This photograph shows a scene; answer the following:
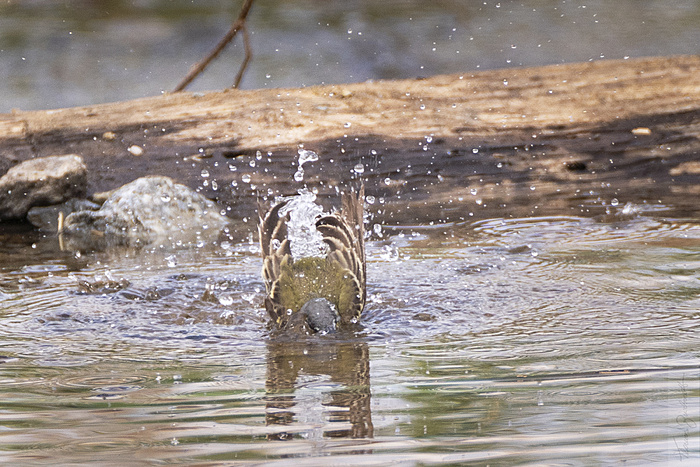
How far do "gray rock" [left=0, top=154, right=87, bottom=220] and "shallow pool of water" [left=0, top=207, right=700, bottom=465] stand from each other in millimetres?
930

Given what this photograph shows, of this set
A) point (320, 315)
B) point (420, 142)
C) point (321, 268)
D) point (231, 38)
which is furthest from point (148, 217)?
point (320, 315)

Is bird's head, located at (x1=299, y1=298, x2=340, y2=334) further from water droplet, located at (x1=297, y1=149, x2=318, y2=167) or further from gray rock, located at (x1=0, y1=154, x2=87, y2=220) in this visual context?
gray rock, located at (x1=0, y1=154, x2=87, y2=220)

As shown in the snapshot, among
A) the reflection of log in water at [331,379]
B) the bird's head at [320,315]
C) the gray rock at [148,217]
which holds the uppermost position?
the gray rock at [148,217]

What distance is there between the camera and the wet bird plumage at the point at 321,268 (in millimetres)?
3271

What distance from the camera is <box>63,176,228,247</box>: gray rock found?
5.16 metres

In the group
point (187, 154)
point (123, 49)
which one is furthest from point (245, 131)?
point (123, 49)

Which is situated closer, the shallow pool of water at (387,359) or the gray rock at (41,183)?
the shallow pool of water at (387,359)

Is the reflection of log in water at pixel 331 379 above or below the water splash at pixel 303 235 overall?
below

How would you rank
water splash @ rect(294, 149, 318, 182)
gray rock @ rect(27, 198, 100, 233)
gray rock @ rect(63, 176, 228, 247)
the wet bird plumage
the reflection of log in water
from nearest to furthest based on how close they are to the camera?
the reflection of log in water
the wet bird plumage
gray rock @ rect(63, 176, 228, 247)
water splash @ rect(294, 149, 318, 182)
gray rock @ rect(27, 198, 100, 233)

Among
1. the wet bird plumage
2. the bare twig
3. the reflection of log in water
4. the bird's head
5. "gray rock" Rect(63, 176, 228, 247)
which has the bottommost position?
the reflection of log in water

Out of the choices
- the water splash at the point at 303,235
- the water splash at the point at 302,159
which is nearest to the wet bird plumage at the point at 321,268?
the water splash at the point at 303,235

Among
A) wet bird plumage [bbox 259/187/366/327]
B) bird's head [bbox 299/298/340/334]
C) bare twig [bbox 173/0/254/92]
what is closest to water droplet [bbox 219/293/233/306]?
wet bird plumage [bbox 259/187/366/327]

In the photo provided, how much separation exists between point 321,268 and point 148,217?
2129 millimetres

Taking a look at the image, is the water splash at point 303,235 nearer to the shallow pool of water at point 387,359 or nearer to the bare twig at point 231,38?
the shallow pool of water at point 387,359
